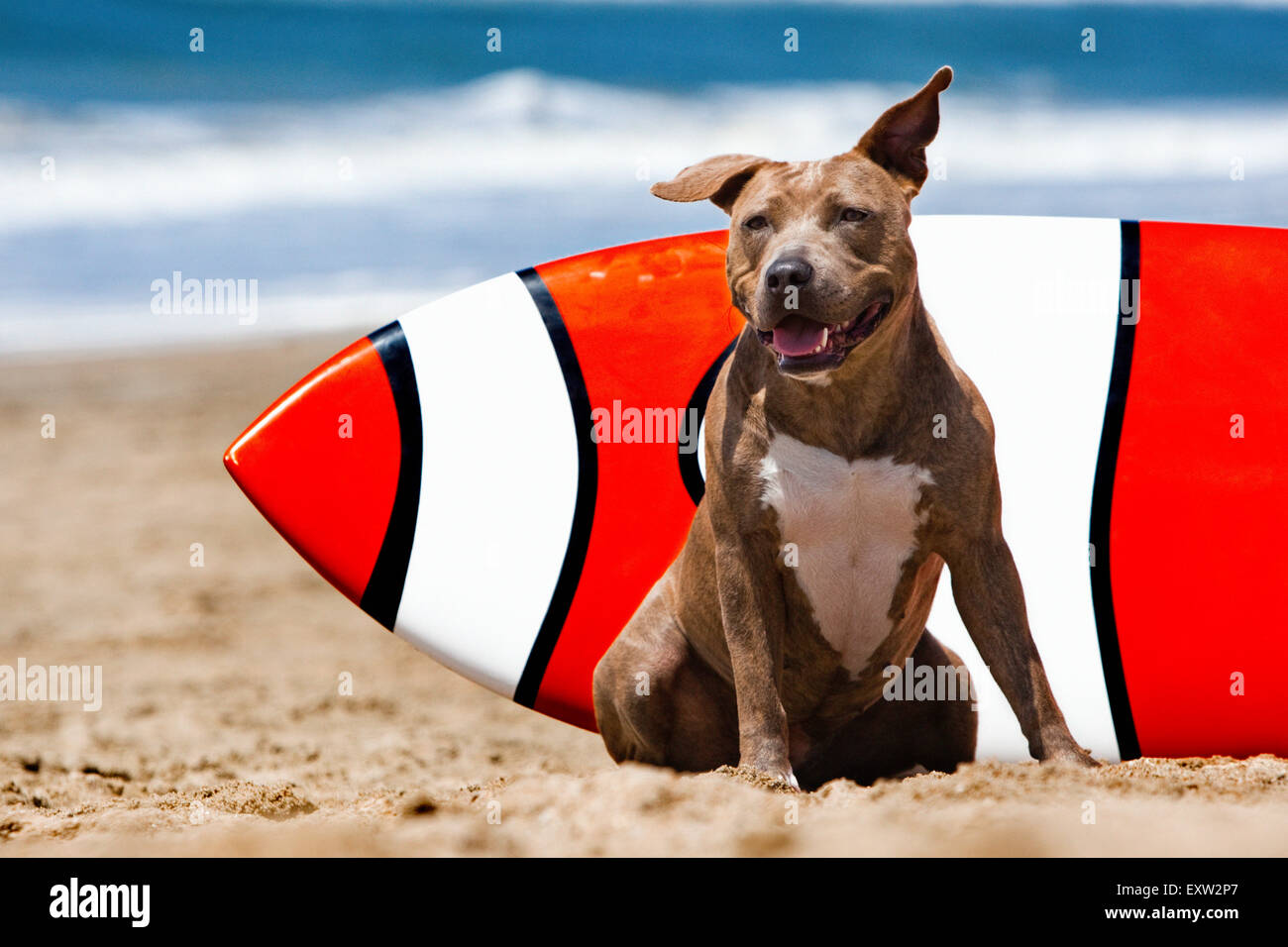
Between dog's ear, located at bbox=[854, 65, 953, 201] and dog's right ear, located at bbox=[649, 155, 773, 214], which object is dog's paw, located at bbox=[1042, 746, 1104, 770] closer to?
dog's ear, located at bbox=[854, 65, 953, 201]

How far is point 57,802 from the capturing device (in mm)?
4895

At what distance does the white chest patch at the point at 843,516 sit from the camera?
3.37 meters

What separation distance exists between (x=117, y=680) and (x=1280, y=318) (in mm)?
7045

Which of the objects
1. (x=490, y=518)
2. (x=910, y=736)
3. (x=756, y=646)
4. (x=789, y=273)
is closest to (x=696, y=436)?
(x=490, y=518)

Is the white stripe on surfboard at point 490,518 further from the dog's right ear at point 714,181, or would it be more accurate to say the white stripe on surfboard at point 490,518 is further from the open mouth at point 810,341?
the open mouth at point 810,341

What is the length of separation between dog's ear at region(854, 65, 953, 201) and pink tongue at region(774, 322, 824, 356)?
19.6 inches

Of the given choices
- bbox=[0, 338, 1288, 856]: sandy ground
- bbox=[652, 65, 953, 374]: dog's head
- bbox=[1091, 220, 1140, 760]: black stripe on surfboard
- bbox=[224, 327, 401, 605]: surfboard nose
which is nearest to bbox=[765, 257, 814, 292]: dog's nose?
bbox=[652, 65, 953, 374]: dog's head

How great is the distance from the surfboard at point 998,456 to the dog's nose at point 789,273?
163cm

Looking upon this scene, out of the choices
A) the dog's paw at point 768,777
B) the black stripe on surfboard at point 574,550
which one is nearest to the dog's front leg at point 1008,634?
the dog's paw at point 768,777

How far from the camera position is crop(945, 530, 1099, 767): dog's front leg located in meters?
3.37

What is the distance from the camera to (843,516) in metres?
3.40

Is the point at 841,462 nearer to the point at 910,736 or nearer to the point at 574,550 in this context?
the point at 910,736
